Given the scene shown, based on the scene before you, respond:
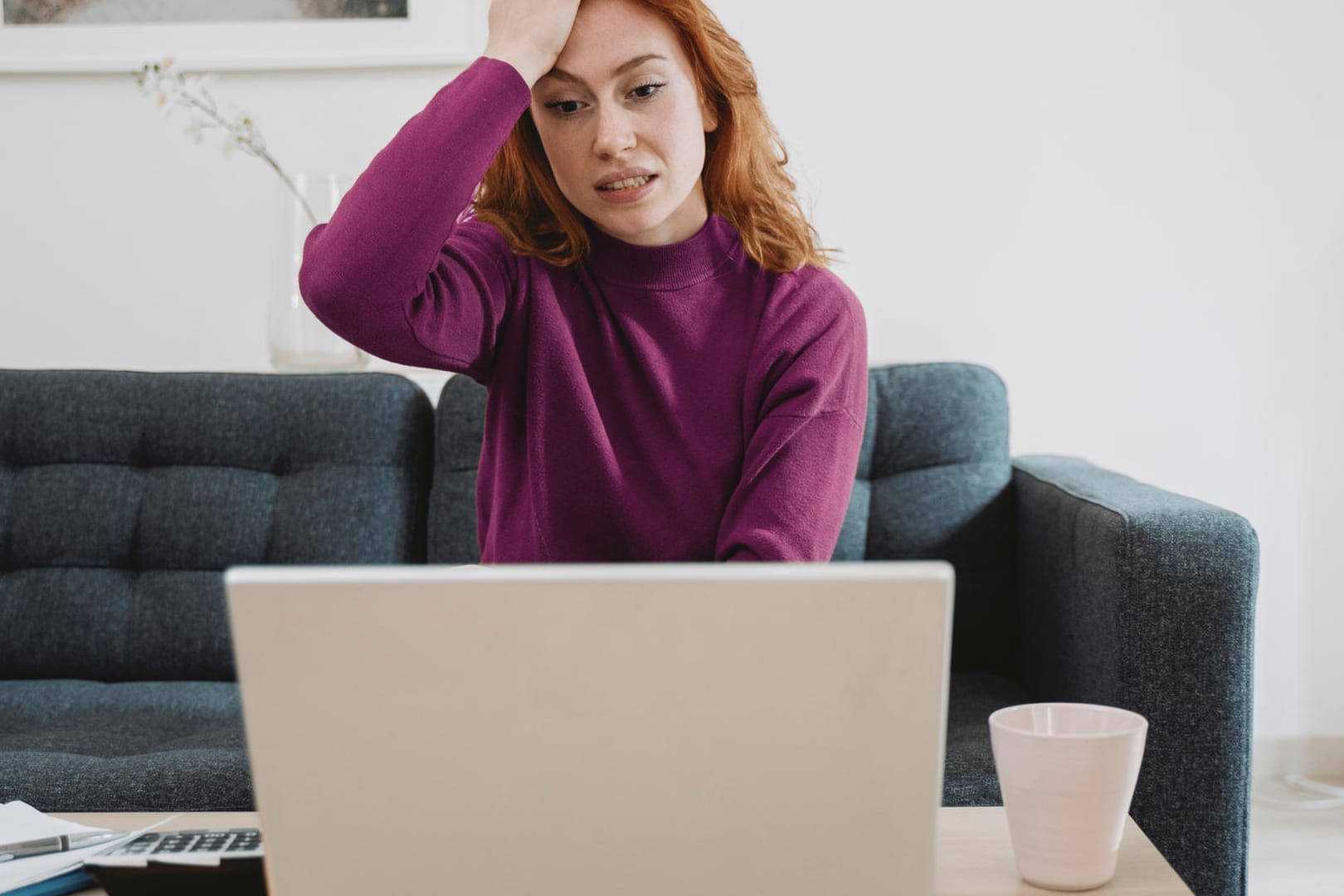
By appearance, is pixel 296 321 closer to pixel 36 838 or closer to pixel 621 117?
pixel 621 117

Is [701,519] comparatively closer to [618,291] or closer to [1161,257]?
[618,291]

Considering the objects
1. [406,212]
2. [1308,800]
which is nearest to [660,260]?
[406,212]

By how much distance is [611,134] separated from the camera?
42.6 inches

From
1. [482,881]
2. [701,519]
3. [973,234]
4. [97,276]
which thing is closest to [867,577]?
[482,881]

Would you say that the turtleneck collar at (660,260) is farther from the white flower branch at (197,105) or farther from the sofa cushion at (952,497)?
the white flower branch at (197,105)

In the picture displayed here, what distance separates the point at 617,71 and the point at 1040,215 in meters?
1.41

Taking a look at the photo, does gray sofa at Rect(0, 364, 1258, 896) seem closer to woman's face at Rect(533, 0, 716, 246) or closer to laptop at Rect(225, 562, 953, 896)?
woman's face at Rect(533, 0, 716, 246)

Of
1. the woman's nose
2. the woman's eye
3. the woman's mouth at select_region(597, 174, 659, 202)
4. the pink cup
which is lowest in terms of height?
the pink cup

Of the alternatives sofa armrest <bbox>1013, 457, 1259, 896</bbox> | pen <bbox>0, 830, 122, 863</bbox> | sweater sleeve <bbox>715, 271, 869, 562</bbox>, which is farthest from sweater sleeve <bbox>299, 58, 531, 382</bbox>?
sofa armrest <bbox>1013, 457, 1259, 896</bbox>

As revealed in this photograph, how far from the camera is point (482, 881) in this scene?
20.2 inches

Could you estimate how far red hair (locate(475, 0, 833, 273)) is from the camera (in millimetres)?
1180

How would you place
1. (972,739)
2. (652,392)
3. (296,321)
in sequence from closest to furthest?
(652,392), (972,739), (296,321)

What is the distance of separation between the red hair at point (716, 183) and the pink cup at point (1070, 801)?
0.66m

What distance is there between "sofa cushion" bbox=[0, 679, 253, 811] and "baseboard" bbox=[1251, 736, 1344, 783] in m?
1.81
